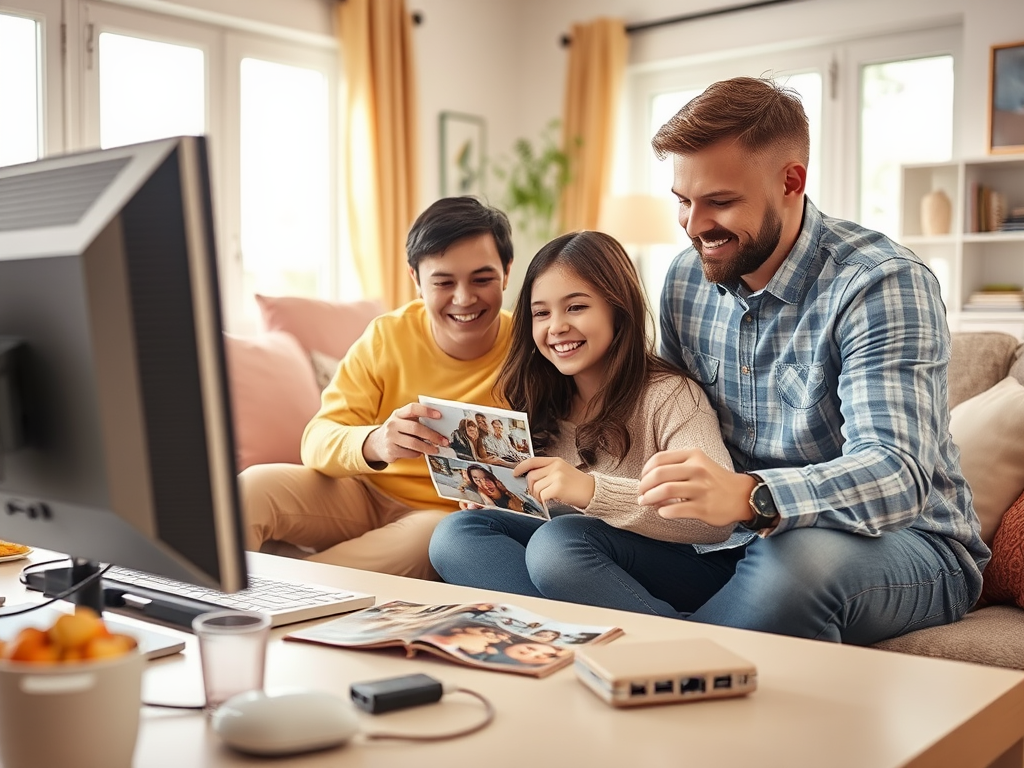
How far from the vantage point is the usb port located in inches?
35.4

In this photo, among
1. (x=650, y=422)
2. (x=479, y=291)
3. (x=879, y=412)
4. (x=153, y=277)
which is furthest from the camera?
(x=479, y=291)

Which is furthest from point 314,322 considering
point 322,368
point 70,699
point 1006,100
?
point 1006,100

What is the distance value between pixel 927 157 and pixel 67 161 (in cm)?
451

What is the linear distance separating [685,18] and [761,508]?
418 cm

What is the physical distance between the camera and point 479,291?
2.15 metres

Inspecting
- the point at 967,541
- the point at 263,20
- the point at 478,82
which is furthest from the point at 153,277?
the point at 478,82

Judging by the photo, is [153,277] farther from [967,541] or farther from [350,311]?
[350,311]

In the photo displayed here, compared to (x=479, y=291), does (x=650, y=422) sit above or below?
below

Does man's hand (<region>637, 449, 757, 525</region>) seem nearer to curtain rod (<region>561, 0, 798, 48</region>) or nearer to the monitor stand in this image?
the monitor stand

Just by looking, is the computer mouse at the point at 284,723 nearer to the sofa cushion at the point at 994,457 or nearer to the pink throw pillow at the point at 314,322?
the sofa cushion at the point at 994,457

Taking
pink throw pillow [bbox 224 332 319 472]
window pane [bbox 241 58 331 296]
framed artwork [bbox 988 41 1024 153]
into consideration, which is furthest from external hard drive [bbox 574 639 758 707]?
framed artwork [bbox 988 41 1024 153]

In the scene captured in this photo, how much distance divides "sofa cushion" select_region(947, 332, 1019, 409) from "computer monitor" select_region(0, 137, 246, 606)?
1.70 metres

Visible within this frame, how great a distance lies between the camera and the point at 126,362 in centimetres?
74

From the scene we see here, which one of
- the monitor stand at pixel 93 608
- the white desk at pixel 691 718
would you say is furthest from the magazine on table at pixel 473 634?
the monitor stand at pixel 93 608
